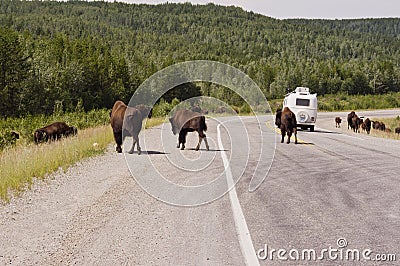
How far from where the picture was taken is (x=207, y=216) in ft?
24.9

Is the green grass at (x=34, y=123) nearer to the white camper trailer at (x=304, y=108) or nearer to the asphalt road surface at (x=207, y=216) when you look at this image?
the asphalt road surface at (x=207, y=216)

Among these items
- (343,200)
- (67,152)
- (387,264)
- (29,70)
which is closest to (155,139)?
(67,152)

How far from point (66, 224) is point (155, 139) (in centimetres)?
1480

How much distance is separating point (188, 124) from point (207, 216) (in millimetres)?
9109

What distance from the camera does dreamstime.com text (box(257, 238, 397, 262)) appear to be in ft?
18.2

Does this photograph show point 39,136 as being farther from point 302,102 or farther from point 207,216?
point 302,102

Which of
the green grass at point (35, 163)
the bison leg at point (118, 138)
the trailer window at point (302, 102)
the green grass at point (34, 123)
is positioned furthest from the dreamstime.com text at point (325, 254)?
the trailer window at point (302, 102)

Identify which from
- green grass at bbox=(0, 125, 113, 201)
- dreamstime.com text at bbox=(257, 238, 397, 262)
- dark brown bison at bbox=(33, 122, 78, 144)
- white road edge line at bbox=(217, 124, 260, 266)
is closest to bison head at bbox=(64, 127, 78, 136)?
dark brown bison at bbox=(33, 122, 78, 144)

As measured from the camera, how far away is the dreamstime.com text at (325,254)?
555cm

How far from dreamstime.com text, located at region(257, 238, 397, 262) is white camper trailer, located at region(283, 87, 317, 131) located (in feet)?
88.9

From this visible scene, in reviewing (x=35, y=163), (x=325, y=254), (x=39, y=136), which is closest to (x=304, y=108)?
(x=39, y=136)

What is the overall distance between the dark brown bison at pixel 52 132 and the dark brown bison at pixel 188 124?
6.72 meters

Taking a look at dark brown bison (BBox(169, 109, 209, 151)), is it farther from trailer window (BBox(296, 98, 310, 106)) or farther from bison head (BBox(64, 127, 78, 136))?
trailer window (BBox(296, 98, 310, 106))

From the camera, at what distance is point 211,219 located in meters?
7.38
